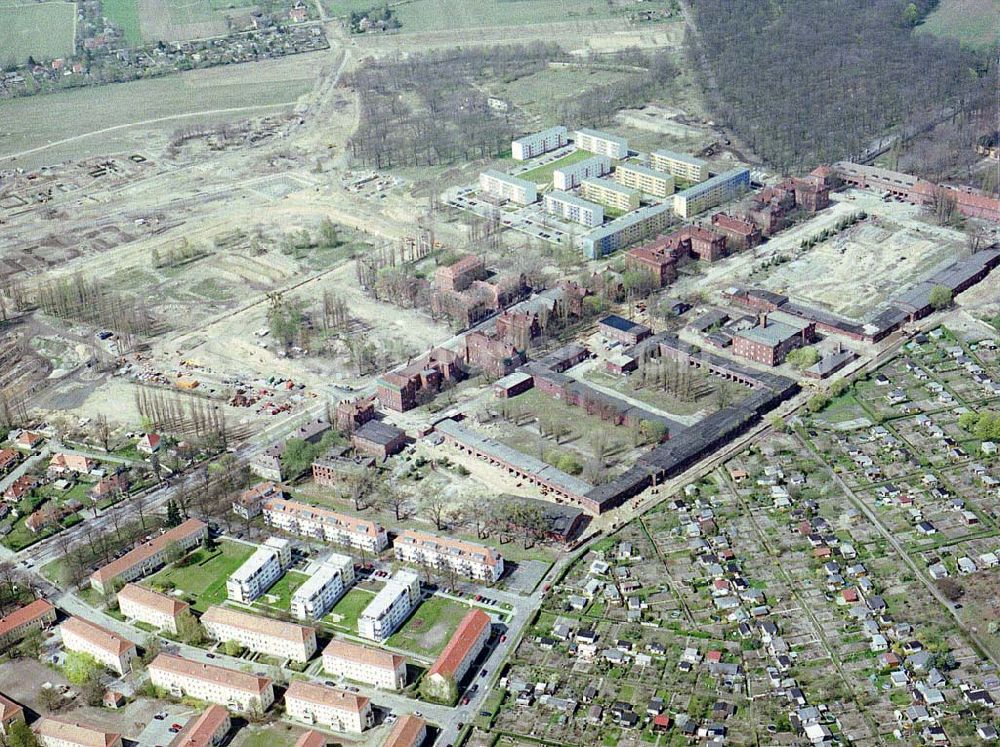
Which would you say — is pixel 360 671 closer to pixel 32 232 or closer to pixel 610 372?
pixel 610 372

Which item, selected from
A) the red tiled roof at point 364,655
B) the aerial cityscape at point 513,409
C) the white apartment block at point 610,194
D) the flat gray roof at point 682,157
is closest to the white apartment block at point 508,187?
the aerial cityscape at point 513,409

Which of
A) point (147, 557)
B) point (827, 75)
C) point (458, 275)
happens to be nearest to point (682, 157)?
point (458, 275)

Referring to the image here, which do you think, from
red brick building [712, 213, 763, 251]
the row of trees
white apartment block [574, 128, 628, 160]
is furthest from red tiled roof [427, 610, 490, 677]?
white apartment block [574, 128, 628, 160]

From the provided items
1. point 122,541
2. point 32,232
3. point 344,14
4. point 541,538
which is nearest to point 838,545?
point 541,538

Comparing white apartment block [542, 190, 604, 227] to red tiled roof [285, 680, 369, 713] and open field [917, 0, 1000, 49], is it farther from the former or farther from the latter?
open field [917, 0, 1000, 49]

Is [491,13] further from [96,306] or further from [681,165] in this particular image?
[96,306]

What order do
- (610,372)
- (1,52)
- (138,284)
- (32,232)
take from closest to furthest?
(610,372), (138,284), (32,232), (1,52)

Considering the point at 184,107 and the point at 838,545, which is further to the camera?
the point at 184,107
